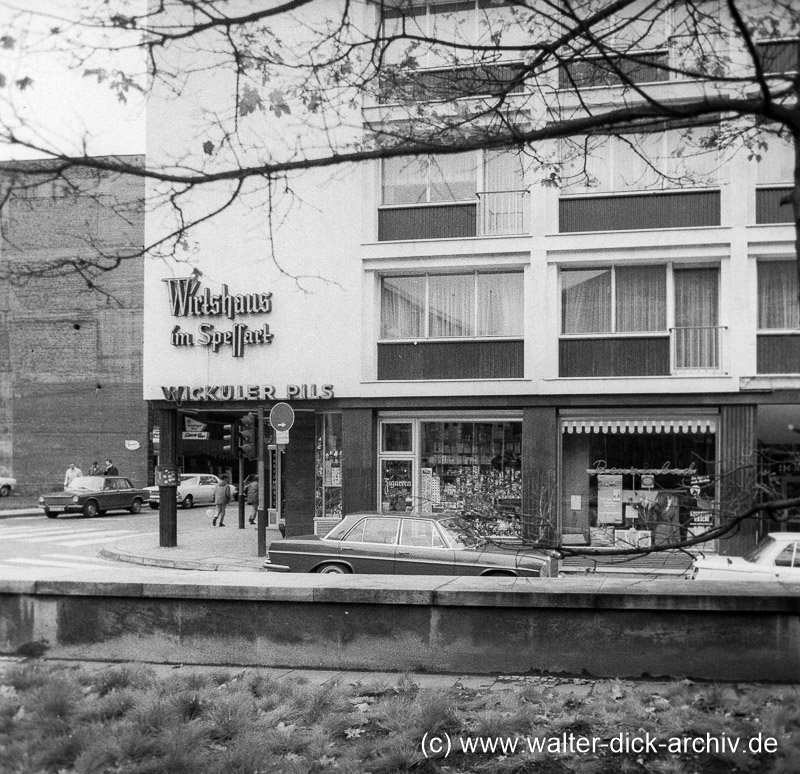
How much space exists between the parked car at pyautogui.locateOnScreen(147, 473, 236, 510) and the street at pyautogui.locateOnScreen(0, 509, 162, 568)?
332 cm

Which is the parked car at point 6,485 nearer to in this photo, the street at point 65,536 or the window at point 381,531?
the street at point 65,536

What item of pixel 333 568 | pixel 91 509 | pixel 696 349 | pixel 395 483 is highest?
pixel 696 349

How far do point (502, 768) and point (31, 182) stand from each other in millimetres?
4221

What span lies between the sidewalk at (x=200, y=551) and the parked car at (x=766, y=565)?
9264 millimetres

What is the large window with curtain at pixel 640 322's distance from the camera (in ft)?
66.4

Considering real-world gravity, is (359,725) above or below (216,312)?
below

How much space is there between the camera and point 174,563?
1986cm

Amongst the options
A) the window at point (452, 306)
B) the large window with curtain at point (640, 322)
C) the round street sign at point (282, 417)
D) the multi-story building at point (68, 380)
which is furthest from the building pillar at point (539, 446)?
the multi-story building at point (68, 380)

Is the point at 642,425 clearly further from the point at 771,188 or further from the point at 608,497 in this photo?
the point at 771,188

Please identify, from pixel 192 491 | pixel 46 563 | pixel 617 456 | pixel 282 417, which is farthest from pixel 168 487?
pixel 192 491

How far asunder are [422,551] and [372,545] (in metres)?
0.74

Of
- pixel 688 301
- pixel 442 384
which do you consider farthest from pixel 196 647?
pixel 688 301

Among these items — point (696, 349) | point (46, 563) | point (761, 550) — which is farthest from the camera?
point (696, 349)

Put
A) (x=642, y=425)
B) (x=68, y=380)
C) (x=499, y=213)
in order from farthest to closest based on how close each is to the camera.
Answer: (x=68, y=380), (x=499, y=213), (x=642, y=425)
